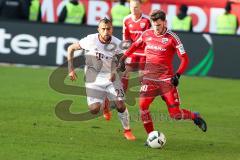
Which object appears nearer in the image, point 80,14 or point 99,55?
point 99,55

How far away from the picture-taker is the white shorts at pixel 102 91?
1498 cm

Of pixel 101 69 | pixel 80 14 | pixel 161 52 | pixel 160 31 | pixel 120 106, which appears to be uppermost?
pixel 160 31

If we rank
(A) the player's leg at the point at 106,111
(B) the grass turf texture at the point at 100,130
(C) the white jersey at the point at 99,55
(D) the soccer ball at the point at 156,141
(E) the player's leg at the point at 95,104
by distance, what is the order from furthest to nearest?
1. (A) the player's leg at the point at 106,111
2. (C) the white jersey at the point at 99,55
3. (E) the player's leg at the point at 95,104
4. (D) the soccer ball at the point at 156,141
5. (B) the grass turf texture at the point at 100,130

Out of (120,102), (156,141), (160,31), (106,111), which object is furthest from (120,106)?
(106,111)

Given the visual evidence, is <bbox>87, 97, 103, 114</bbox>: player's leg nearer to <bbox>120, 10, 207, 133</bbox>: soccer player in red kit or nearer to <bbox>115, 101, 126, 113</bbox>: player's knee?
<bbox>115, 101, 126, 113</bbox>: player's knee

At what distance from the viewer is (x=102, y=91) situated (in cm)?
1508

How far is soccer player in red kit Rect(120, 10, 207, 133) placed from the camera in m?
14.4

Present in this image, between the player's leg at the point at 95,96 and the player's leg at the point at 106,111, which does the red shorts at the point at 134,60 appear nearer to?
the player's leg at the point at 106,111

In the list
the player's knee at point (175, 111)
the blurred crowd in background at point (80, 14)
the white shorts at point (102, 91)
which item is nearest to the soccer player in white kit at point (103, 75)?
the white shorts at point (102, 91)

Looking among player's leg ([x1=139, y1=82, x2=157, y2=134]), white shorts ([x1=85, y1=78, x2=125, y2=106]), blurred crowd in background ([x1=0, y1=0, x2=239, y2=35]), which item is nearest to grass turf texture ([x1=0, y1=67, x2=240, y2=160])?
player's leg ([x1=139, y1=82, x2=157, y2=134])

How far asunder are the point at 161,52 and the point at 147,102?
0.91 meters

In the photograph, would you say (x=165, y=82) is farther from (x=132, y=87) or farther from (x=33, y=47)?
(x=33, y=47)

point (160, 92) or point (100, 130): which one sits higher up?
point (160, 92)

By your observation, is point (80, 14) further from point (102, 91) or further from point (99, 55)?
point (102, 91)
